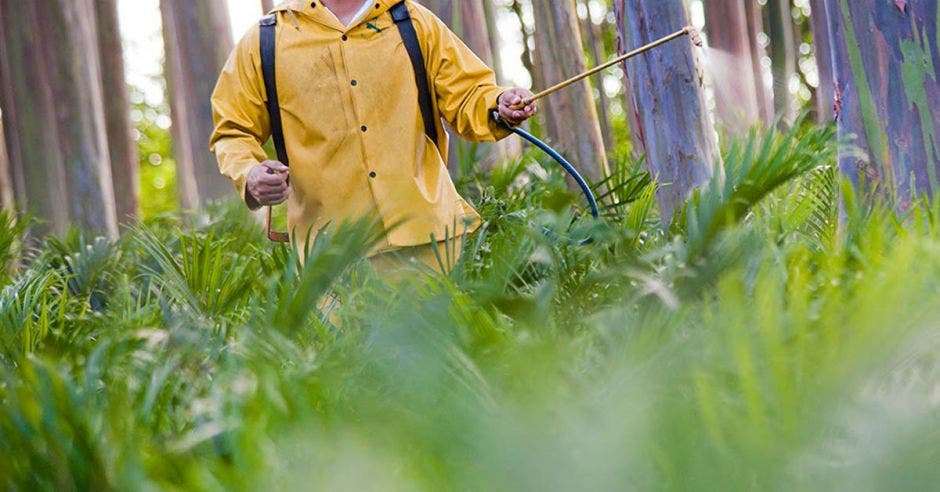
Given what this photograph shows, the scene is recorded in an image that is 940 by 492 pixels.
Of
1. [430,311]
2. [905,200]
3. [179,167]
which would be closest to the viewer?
[430,311]

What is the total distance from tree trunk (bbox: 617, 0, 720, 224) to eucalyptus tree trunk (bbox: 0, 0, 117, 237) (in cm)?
843

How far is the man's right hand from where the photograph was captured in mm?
4770

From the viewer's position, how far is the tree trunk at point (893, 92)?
489 centimetres

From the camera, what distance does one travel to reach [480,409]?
2221mm

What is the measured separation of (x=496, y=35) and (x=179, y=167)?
8667 mm

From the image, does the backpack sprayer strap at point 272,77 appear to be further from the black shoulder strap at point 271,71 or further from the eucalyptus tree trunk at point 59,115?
the eucalyptus tree trunk at point 59,115

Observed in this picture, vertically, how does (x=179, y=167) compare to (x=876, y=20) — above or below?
below

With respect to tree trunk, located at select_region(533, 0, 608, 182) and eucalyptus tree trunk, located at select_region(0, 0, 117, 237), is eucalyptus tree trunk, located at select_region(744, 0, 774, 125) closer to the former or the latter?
tree trunk, located at select_region(533, 0, 608, 182)

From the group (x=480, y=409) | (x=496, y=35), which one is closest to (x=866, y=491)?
(x=480, y=409)

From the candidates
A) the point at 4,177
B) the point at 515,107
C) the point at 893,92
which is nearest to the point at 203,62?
the point at 4,177

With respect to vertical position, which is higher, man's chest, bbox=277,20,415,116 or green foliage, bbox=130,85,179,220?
man's chest, bbox=277,20,415,116

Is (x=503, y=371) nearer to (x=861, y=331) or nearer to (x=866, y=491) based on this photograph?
(x=861, y=331)

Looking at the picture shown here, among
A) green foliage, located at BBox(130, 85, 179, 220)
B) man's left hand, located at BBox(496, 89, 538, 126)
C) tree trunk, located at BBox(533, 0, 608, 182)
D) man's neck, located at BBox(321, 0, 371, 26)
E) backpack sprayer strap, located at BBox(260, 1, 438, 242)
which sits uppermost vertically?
man's neck, located at BBox(321, 0, 371, 26)

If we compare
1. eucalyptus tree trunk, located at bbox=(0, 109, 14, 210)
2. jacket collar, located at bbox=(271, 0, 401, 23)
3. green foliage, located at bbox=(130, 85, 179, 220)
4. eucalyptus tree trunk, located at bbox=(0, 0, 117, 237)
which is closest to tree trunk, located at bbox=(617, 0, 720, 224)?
jacket collar, located at bbox=(271, 0, 401, 23)
